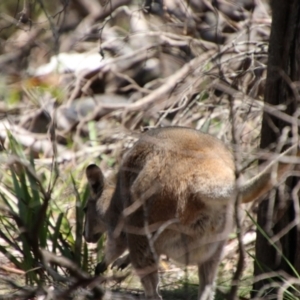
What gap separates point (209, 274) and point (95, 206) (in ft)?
4.09

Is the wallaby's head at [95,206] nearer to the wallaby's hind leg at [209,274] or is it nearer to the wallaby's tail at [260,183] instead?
the wallaby's hind leg at [209,274]

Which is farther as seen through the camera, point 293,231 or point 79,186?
point 79,186

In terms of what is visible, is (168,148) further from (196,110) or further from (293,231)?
(196,110)

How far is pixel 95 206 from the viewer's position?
5.88 metres

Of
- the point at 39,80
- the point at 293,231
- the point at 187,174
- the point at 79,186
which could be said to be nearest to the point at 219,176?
the point at 187,174

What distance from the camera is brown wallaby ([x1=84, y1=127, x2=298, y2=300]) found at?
4492 millimetres

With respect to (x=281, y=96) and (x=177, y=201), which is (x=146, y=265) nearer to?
(x=177, y=201)

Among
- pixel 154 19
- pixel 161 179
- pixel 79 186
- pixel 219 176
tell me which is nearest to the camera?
pixel 219 176

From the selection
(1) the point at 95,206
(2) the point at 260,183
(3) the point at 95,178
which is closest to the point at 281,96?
(2) the point at 260,183

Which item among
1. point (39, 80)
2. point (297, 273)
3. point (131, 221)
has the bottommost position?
point (297, 273)

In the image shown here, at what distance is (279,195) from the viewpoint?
14.5ft

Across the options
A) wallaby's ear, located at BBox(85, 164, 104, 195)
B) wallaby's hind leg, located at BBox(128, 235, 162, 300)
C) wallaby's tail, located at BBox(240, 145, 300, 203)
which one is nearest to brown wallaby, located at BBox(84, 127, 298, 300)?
wallaby's hind leg, located at BBox(128, 235, 162, 300)

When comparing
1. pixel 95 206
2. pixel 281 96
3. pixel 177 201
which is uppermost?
pixel 281 96

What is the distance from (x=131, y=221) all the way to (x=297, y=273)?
1.17m
